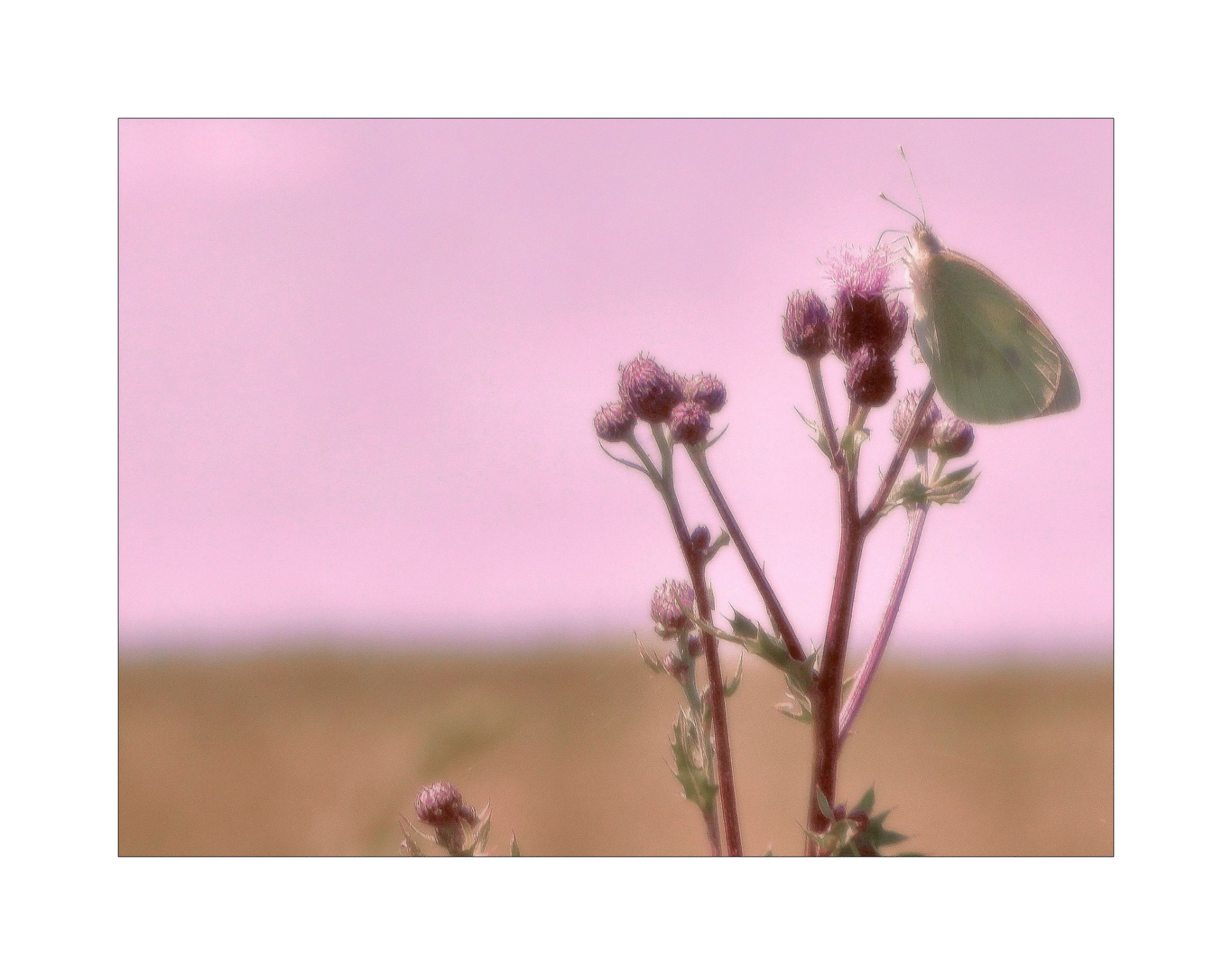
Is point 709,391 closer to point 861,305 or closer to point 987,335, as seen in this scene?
point 861,305

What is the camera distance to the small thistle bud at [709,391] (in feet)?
4.53

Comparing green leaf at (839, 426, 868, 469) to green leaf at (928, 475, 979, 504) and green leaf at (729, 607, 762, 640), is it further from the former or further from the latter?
green leaf at (729, 607, 762, 640)

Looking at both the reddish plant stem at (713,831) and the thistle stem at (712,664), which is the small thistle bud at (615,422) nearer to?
the thistle stem at (712,664)

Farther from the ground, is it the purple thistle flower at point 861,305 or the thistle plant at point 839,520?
the purple thistle flower at point 861,305

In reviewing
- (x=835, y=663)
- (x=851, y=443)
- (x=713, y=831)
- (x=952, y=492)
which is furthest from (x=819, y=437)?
(x=713, y=831)

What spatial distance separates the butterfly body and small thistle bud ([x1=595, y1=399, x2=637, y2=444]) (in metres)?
0.44

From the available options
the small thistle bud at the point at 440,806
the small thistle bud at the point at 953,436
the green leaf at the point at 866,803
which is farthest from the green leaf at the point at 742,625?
the small thistle bud at the point at 440,806

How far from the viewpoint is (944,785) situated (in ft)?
6.89

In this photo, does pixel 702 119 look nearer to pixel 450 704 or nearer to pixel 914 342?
pixel 914 342

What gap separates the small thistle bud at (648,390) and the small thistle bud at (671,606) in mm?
291

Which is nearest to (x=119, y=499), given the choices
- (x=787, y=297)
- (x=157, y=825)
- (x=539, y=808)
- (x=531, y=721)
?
(x=157, y=825)

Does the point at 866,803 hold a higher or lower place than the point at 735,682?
lower

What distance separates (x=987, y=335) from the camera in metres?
1.42

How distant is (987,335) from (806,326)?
355mm
